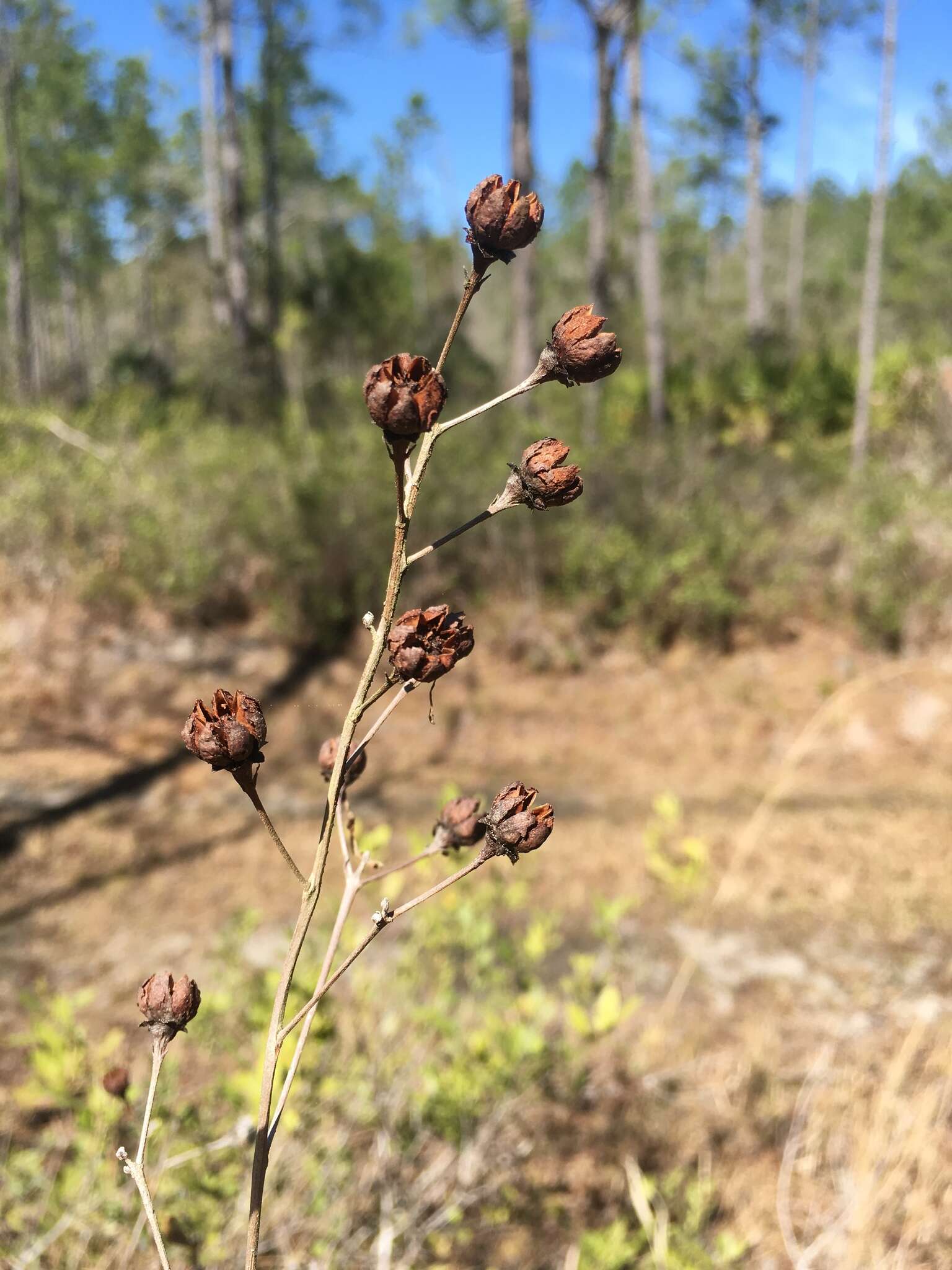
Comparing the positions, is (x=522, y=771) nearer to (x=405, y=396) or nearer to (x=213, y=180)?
(x=405, y=396)

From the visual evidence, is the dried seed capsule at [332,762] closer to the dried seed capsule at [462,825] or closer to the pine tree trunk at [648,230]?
the dried seed capsule at [462,825]

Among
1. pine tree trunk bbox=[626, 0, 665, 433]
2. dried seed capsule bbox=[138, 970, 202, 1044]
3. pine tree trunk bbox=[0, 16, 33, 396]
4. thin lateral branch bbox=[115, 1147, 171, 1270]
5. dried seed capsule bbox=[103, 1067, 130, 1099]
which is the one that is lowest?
thin lateral branch bbox=[115, 1147, 171, 1270]

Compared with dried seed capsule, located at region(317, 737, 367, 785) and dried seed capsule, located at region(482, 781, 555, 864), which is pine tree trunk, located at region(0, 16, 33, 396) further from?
dried seed capsule, located at region(482, 781, 555, 864)

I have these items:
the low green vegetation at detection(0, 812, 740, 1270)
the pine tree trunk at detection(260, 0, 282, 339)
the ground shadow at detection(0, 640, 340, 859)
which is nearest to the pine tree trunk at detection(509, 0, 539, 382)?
the ground shadow at detection(0, 640, 340, 859)

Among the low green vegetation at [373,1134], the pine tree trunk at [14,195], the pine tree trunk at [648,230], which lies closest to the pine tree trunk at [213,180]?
the pine tree trunk at [14,195]

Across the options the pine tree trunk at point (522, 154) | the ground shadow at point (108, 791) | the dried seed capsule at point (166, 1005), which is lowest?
the dried seed capsule at point (166, 1005)

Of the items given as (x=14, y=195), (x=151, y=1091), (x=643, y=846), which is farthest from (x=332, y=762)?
(x=14, y=195)
